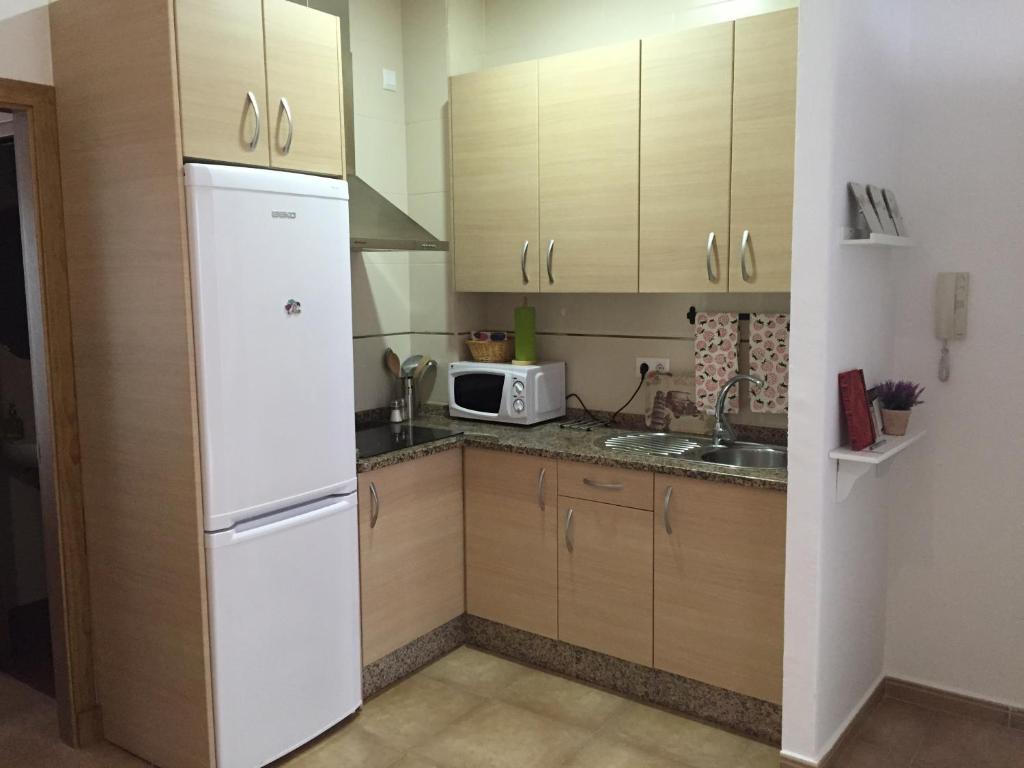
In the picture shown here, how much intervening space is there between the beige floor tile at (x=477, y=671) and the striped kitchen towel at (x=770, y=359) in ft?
4.42

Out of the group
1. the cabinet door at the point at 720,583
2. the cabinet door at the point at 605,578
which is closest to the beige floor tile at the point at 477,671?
the cabinet door at the point at 605,578

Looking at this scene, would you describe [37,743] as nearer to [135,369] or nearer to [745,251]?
[135,369]

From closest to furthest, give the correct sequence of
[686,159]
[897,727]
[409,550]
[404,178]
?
[897,727]
[686,159]
[409,550]
[404,178]

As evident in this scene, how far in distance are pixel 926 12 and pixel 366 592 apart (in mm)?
2637

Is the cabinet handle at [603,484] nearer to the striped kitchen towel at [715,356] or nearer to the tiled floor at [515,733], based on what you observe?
the striped kitchen towel at [715,356]

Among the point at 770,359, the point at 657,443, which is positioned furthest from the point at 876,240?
the point at 657,443

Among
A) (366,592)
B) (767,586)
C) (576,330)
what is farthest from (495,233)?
(767,586)

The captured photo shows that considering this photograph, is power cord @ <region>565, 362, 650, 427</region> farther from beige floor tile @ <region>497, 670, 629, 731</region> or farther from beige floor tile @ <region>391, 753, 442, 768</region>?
beige floor tile @ <region>391, 753, 442, 768</region>

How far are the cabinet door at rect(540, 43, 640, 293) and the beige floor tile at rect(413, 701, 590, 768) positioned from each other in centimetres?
153

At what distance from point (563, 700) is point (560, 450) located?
0.88m

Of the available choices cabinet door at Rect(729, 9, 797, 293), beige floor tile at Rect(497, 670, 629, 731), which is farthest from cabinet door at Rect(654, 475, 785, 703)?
cabinet door at Rect(729, 9, 797, 293)

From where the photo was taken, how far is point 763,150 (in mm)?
2730

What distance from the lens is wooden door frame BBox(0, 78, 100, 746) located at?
2.51 meters

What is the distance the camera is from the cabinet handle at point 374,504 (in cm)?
290
